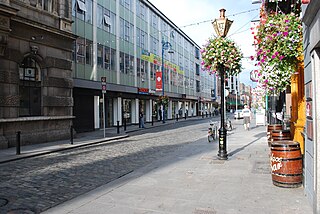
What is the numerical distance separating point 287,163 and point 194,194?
6.64ft

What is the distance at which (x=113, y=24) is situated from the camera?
26406mm

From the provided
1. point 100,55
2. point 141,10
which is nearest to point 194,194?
point 100,55

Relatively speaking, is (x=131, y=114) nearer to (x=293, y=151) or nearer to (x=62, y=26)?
(x=62, y=26)

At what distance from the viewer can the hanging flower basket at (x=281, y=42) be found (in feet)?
17.5

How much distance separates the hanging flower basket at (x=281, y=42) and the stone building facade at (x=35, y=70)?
11.6m

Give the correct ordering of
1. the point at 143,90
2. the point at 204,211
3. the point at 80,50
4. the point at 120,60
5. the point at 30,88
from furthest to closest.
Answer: the point at 143,90, the point at 120,60, the point at 80,50, the point at 30,88, the point at 204,211

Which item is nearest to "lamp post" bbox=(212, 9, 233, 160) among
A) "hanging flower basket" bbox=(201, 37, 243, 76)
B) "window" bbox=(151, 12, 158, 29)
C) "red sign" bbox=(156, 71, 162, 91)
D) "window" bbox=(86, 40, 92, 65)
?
"hanging flower basket" bbox=(201, 37, 243, 76)

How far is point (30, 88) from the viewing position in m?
15.1

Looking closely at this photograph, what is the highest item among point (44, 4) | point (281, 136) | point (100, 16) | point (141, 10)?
point (141, 10)

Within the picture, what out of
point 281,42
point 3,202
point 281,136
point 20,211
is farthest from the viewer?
point 281,136

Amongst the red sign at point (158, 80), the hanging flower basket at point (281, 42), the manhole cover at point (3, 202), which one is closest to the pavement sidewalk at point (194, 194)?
the manhole cover at point (3, 202)

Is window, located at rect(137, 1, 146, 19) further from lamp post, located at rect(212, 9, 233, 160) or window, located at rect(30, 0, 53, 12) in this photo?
lamp post, located at rect(212, 9, 233, 160)

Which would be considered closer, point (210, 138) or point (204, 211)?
point (204, 211)

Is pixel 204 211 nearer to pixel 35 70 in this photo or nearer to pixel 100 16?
pixel 35 70
